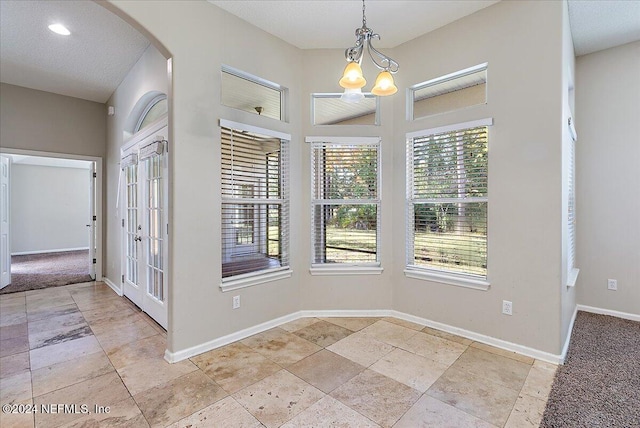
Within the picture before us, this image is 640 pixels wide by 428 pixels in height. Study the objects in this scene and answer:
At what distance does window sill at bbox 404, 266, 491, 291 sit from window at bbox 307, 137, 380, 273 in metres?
0.41

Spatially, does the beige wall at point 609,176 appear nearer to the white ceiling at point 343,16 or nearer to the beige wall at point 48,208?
the white ceiling at point 343,16

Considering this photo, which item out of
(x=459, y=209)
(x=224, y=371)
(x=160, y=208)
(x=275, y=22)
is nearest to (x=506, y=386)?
(x=459, y=209)

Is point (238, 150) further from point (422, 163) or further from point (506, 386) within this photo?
point (506, 386)

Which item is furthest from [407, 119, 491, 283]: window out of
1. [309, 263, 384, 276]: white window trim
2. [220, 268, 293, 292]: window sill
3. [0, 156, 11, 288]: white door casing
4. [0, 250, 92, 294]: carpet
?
[0, 156, 11, 288]: white door casing

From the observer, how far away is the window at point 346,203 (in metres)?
3.58

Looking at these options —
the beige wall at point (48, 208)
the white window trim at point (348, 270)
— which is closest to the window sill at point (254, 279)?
the white window trim at point (348, 270)

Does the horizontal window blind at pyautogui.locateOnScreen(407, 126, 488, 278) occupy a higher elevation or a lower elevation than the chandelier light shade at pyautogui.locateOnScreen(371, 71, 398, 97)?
lower

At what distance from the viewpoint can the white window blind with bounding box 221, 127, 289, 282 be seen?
300cm

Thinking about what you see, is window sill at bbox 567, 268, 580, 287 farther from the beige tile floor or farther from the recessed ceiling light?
the recessed ceiling light

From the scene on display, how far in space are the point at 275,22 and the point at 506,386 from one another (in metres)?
3.71

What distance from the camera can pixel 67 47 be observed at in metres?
3.54

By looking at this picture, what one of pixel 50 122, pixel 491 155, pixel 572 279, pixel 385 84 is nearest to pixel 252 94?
pixel 385 84

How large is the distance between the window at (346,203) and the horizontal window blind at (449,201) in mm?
420

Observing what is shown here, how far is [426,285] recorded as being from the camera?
3.32 meters
